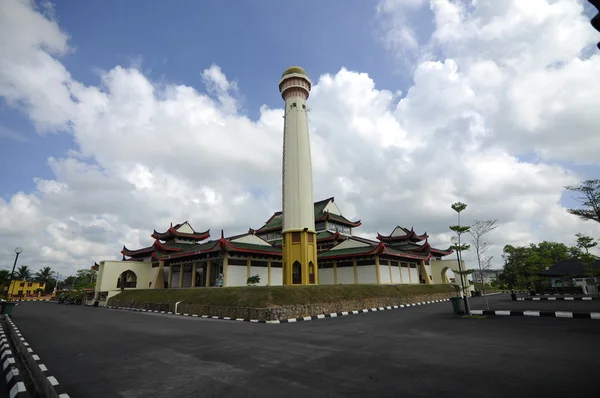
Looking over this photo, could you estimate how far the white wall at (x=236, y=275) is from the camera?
2792 cm

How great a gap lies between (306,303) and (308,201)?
10309 millimetres

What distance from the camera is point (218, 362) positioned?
673cm

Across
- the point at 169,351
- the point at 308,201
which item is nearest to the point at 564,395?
the point at 169,351

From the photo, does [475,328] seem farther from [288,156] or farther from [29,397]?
[288,156]

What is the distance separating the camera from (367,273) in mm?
30562

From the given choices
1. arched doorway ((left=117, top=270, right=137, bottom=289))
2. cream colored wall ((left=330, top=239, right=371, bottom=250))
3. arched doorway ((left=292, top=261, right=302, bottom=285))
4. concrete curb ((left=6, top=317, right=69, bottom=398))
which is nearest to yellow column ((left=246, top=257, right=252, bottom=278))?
arched doorway ((left=292, top=261, right=302, bottom=285))

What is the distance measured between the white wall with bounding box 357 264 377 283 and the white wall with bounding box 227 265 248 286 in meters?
11.6

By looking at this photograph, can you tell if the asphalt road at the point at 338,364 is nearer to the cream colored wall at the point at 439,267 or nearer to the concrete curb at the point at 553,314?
the concrete curb at the point at 553,314

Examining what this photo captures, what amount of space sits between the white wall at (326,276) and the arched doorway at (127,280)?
23.1 metres

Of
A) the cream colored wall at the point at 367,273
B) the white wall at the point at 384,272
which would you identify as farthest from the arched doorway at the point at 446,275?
the cream colored wall at the point at 367,273

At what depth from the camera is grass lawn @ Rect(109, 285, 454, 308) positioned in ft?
60.0

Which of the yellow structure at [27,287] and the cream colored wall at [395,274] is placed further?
the yellow structure at [27,287]

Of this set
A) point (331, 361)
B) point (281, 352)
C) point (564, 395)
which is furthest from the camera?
point (281, 352)

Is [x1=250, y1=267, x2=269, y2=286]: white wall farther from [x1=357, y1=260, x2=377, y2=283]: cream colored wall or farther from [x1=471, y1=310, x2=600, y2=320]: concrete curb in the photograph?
[x1=471, y1=310, x2=600, y2=320]: concrete curb
